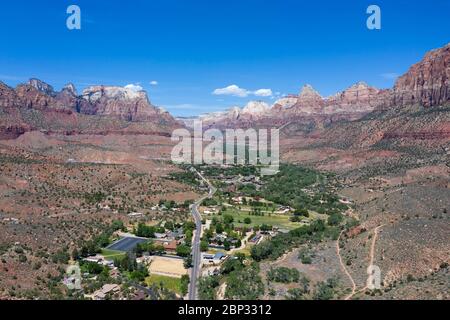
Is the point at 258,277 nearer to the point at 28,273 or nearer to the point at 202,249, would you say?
the point at 202,249

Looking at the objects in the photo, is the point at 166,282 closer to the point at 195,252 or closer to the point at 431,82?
the point at 195,252

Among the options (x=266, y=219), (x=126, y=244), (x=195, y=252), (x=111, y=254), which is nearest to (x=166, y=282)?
(x=195, y=252)

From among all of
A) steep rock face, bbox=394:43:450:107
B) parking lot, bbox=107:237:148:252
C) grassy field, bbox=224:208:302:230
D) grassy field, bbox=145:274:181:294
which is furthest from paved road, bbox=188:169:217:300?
steep rock face, bbox=394:43:450:107

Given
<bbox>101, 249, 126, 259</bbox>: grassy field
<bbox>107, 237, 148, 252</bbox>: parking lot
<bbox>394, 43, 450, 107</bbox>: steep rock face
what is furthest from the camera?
<bbox>394, 43, 450, 107</bbox>: steep rock face

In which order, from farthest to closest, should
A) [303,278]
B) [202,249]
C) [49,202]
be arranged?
1. [49,202]
2. [202,249]
3. [303,278]

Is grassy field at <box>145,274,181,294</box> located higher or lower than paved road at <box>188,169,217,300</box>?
lower

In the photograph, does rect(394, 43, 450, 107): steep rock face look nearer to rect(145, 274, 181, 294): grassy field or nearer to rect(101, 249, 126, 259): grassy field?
rect(101, 249, 126, 259): grassy field

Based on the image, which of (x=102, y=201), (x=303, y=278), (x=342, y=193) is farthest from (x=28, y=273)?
(x=342, y=193)
